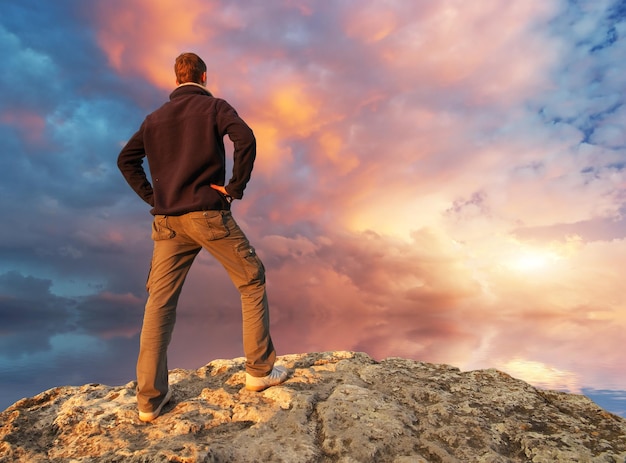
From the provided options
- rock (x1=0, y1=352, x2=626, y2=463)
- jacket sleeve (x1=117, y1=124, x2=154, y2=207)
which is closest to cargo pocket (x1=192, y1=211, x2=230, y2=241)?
jacket sleeve (x1=117, y1=124, x2=154, y2=207)

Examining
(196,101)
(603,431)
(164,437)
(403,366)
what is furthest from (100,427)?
(603,431)

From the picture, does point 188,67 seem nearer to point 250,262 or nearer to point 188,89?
point 188,89

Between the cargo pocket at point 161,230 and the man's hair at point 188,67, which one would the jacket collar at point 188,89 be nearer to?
the man's hair at point 188,67

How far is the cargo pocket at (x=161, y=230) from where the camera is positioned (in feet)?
18.5

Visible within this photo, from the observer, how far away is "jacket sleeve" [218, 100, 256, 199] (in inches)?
213

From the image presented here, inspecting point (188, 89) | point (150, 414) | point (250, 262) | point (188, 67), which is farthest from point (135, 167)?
point (150, 414)

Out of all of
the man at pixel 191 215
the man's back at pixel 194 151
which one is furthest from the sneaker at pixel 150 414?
the man's back at pixel 194 151

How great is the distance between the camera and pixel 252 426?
498 cm

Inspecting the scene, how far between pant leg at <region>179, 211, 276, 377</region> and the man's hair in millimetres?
1764

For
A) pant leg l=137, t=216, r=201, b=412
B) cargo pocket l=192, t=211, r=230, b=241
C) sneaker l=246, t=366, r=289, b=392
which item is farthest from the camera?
sneaker l=246, t=366, r=289, b=392

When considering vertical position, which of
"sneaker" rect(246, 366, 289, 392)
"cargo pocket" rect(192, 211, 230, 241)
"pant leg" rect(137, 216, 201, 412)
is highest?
"cargo pocket" rect(192, 211, 230, 241)

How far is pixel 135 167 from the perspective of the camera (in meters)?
6.14

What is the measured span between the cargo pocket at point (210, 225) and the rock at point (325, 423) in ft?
6.50

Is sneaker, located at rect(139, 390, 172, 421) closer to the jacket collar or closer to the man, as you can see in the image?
the man
